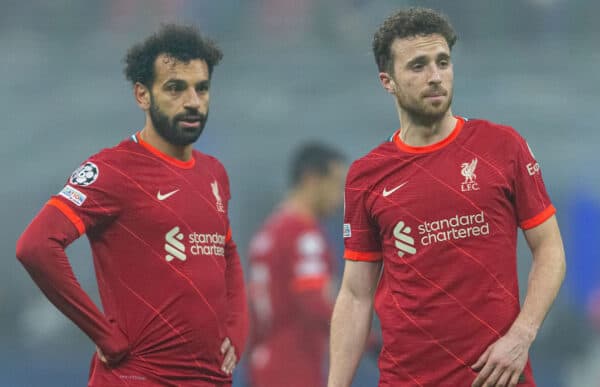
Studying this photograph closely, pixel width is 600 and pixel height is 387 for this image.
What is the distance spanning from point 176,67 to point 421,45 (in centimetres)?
110

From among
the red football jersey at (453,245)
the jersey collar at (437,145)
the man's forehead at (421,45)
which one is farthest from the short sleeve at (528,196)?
the man's forehead at (421,45)

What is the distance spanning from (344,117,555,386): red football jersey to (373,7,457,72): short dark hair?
0.33 m

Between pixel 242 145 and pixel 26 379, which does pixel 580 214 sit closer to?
pixel 242 145

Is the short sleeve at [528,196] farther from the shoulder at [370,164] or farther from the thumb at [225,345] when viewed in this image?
the thumb at [225,345]

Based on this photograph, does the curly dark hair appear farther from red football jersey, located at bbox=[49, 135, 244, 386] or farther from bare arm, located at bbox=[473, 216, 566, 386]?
bare arm, located at bbox=[473, 216, 566, 386]

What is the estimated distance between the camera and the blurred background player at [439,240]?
11.4 ft

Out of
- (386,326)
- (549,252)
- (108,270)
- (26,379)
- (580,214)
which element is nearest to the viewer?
(549,252)

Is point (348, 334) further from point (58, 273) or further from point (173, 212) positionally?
point (58, 273)

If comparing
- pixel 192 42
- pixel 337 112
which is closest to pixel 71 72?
pixel 337 112

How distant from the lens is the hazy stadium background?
347 inches

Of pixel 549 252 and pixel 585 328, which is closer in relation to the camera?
pixel 549 252

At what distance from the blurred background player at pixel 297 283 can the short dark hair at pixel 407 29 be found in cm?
241

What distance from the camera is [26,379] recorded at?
7.93 m

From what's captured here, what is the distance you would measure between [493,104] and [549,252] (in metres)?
5.85
